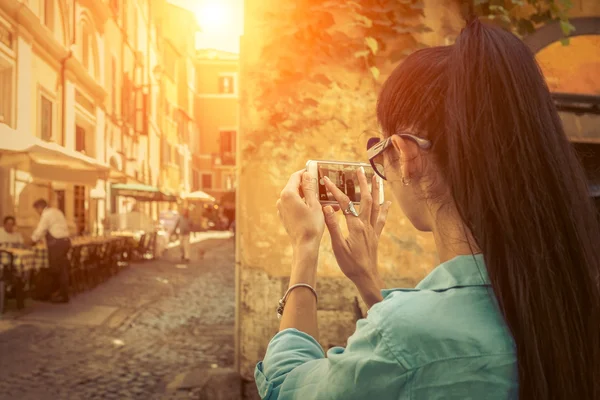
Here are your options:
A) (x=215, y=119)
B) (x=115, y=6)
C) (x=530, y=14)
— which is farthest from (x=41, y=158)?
(x=530, y=14)

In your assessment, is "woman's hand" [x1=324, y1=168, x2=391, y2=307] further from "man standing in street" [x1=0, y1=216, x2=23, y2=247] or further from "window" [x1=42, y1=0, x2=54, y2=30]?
"window" [x1=42, y1=0, x2=54, y2=30]

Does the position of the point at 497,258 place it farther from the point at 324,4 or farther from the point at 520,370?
the point at 324,4

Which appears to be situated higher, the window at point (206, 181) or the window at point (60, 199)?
the window at point (206, 181)

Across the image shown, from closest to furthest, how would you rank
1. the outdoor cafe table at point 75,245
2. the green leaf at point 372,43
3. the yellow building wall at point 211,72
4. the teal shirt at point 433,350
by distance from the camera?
1. the teal shirt at point 433,350
2. the outdoor cafe table at point 75,245
3. the green leaf at point 372,43
4. the yellow building wall at point 211,72

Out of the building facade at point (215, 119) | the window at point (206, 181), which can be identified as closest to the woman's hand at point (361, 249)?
the building facade at point (215, 119)

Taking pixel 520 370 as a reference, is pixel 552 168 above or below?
above

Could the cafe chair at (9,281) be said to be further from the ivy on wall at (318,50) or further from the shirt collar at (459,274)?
the shirt collar at (459,274)

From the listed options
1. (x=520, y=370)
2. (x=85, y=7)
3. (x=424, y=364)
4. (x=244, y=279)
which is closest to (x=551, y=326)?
(x=520, y=370)
